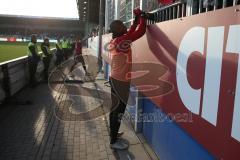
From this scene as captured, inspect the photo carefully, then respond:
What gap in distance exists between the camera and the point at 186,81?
352cm

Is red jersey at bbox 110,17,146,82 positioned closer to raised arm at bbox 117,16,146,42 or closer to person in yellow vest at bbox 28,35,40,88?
raised arm at bbox 117,16,146,42

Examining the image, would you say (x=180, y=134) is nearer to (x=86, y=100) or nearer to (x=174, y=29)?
(x=174, y=29)

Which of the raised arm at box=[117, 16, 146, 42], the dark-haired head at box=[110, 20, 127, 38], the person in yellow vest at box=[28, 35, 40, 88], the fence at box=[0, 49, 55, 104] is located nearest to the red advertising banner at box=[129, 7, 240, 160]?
the raised arm at box=[117, 16, 146, 42]

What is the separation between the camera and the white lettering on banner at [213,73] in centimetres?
275

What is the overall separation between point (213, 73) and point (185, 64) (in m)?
0.70

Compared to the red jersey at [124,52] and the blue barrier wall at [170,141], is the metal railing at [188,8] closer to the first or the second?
the red jersey at [124,52]

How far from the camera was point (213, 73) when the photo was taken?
2.85 m

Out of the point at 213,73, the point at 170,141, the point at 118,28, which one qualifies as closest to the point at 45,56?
the point at 118,28

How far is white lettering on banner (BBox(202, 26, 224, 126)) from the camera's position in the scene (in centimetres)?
275

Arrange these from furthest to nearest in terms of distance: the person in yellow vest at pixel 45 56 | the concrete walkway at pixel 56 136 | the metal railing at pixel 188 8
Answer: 1. the person in yellow vest at pixel 45 56
2. the concrete walkway at pixel 56 136
3. the metal railing at pixel 188 8

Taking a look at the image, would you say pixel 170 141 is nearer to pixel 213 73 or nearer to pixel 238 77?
pixel 213 73

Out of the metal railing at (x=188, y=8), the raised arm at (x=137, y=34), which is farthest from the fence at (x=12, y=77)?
the metal railing at (x=188, y=8)

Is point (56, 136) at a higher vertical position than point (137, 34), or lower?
lower

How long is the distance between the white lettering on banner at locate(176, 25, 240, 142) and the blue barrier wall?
0.43 meters
